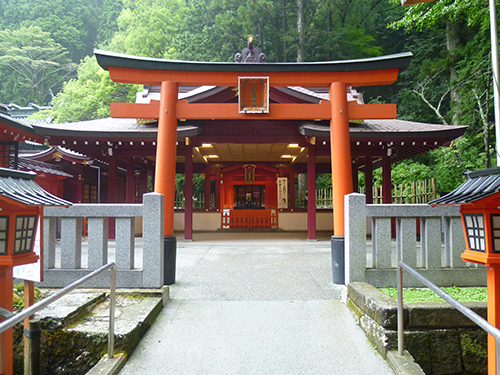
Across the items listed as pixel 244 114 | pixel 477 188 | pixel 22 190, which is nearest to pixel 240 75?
pixel 244 114

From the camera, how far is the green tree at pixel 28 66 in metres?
29.9

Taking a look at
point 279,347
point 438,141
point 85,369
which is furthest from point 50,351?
point 438,141

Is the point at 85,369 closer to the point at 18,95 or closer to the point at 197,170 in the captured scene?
the point at 197,170

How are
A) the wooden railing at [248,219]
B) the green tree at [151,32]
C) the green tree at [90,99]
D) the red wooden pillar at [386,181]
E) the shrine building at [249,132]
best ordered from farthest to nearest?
the green tree at [151,32]
the green tree at [90,99]
the wooden railing at [248,219]
the red wooden pillar at [386,181]
the shrine building at [249,132]

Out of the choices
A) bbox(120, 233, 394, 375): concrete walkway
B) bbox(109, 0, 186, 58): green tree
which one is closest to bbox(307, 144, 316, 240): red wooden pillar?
bbox(120, 233, 394, 375): concrete walkway

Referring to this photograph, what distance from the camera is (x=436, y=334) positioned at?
10.5ft

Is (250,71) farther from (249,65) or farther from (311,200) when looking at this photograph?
(311,200)

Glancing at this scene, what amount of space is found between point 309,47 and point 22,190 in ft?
75.3

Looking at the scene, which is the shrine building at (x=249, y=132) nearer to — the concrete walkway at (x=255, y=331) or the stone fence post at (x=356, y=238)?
the stone fence post at (x=356, y=238)

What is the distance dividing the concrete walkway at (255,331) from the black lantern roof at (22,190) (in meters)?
1.58

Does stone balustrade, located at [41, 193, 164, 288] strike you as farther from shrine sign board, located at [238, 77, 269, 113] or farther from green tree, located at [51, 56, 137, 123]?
green tree, located at [51, 56, 137, 123]

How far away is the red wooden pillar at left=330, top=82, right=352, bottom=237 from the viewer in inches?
204

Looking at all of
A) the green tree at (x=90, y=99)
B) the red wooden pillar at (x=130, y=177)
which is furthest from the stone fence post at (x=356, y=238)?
the green tree at (x=90, y=99)

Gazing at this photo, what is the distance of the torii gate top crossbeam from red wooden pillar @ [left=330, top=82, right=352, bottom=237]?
304 millimetres
